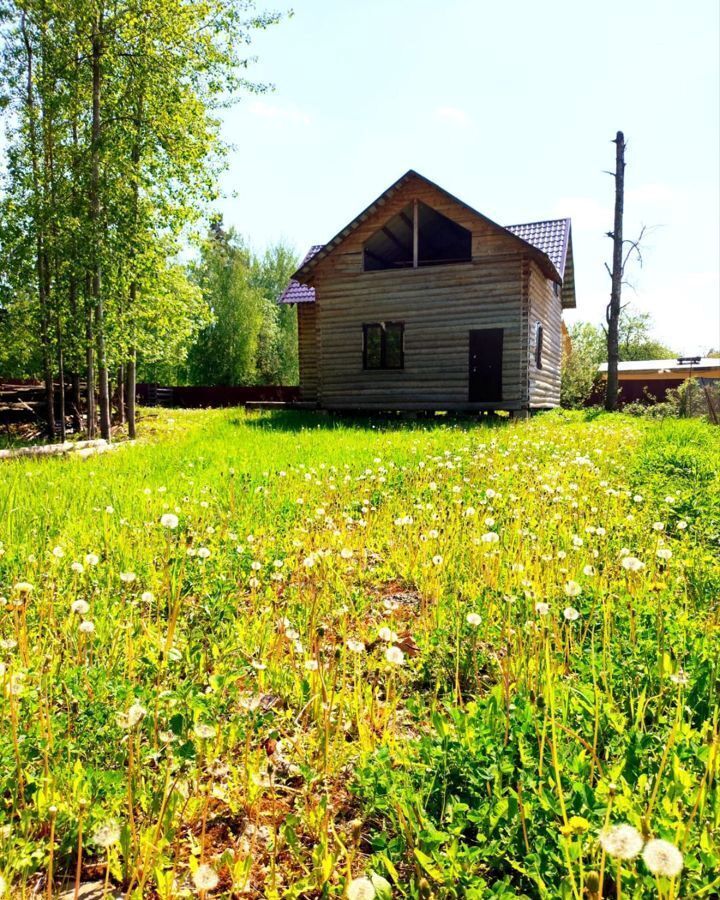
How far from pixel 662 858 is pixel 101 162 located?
52.8ft

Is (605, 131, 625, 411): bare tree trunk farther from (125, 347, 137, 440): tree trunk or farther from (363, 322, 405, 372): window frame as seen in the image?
(125, 347, 137, 440): tree trunk

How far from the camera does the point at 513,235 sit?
685 inches

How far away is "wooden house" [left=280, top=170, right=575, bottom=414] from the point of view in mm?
18344

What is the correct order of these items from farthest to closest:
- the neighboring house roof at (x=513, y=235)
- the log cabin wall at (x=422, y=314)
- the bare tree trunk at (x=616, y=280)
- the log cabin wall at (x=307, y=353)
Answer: the log cabin wall at (x=307, y=353), the bare tree trunk at (x=616, y=280), the log cabin wall at (x=422, y=314), the neighboring house roof at (x=513, y=235)

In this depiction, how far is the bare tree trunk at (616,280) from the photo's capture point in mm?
24094

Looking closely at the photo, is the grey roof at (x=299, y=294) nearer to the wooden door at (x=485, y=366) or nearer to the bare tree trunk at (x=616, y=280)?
the wooden door at (x=485, y=366)

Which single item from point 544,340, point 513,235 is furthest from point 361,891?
point 544,340

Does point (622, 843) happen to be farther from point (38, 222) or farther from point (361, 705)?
point (38, 222)

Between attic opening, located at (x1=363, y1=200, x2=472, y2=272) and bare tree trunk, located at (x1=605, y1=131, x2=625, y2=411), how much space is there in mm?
7445

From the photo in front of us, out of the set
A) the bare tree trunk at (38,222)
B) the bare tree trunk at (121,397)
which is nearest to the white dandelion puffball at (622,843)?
the bare tree trunk at (38,222)

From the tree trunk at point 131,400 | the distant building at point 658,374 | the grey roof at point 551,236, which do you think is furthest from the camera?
the distant building at point 658,374

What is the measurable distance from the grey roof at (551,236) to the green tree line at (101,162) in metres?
11.4

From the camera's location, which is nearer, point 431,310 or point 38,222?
point 38,222

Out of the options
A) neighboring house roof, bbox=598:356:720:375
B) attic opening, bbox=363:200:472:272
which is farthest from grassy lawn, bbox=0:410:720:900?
neighboring house roof, bbox=598:356:720:375
